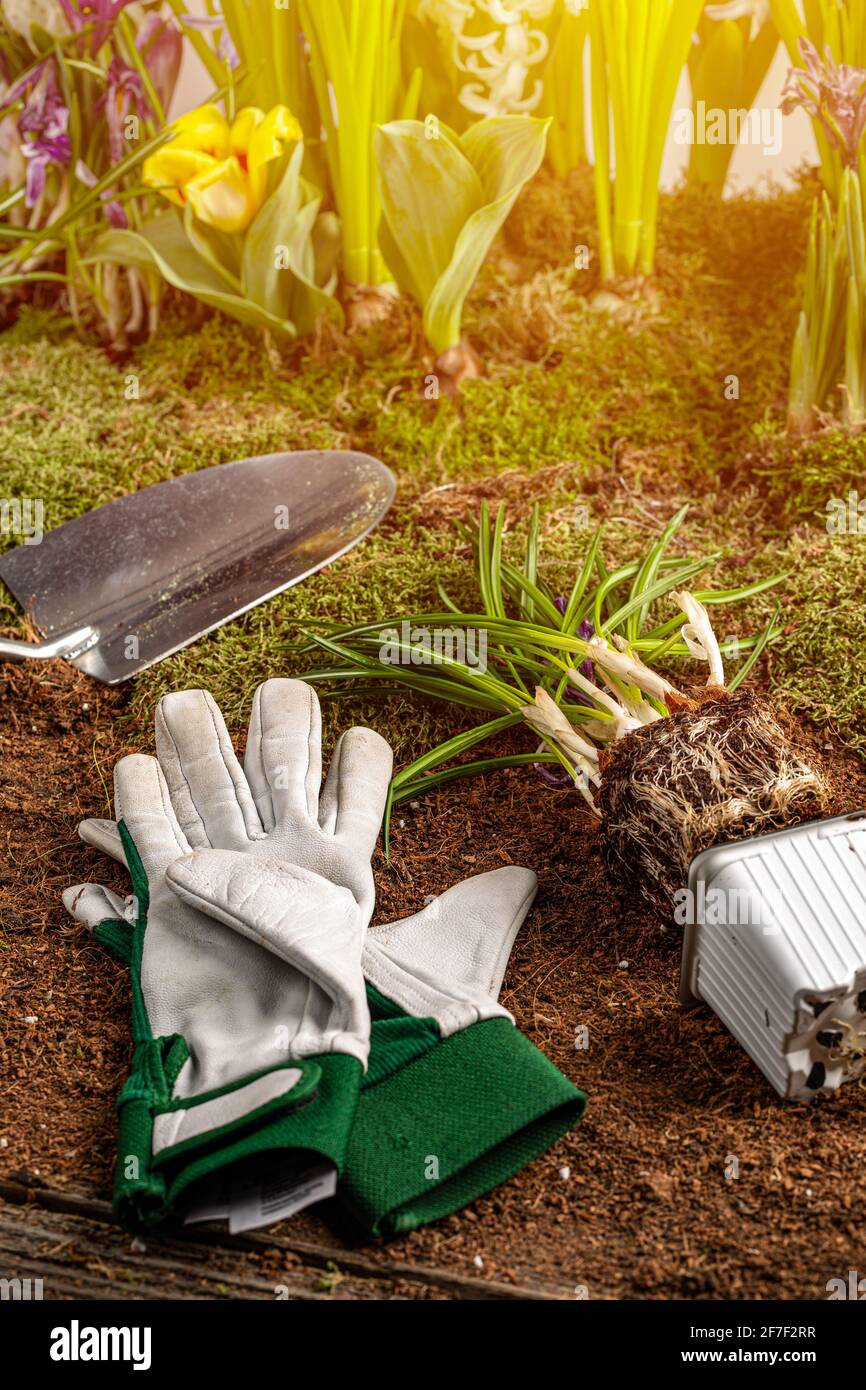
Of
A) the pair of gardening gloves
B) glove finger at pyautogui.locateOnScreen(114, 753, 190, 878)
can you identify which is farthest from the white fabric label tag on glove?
glove finger at pyautogui.locateOnScreen(114, 753, 190, 878)

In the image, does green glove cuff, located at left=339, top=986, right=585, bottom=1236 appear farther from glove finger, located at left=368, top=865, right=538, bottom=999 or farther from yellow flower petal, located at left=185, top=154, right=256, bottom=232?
yellow flower petal, located at left=185, top=154, right=256, bottom=232

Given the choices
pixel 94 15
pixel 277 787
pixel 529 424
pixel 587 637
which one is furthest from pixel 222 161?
pixel 277 787

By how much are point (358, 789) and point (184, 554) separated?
553 mm

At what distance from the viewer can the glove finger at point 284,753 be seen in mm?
1196

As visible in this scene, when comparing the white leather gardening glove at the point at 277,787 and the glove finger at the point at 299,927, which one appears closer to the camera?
the glove finger at the point at 299,927

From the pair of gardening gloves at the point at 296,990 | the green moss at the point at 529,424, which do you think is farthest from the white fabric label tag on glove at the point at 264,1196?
the green moss at the point at 529,424

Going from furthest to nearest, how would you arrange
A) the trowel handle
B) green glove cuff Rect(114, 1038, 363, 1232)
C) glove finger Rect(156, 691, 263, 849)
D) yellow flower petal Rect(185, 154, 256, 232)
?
yellow flower petal Rect(185, 154, 256, 232)
the trowel handle
glove finger Rect(156, 691, 263, 849)
green glove cuff Rect(114, 1038, 363, 1232)

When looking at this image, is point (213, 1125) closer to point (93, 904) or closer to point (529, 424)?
point (93, 904)

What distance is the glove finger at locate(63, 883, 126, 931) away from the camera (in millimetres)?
1151

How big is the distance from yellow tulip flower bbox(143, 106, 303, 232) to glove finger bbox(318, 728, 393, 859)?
41.7 inches

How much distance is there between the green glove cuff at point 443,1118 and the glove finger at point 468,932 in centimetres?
8

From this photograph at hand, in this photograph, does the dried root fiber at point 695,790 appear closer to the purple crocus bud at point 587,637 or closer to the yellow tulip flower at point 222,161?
the purple crocus bud at point 587,637

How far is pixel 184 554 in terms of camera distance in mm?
1604

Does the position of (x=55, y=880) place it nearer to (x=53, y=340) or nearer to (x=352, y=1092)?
(x=352, y=1092)
